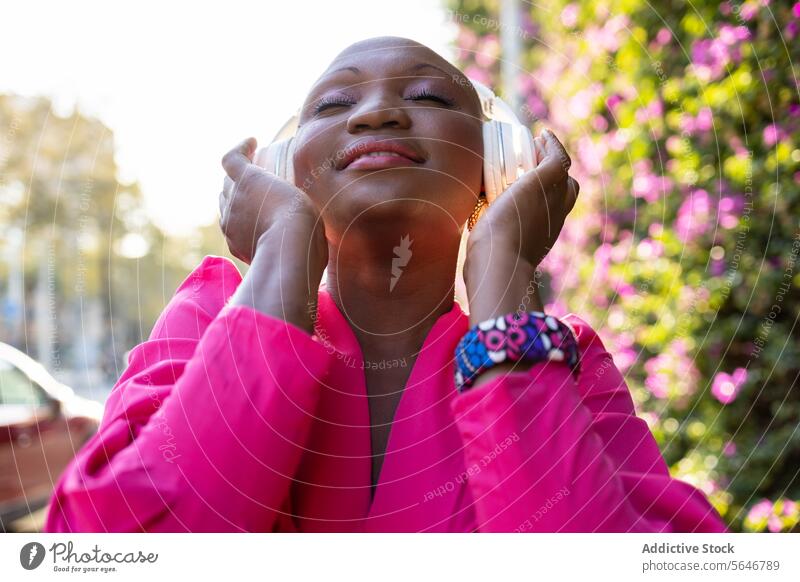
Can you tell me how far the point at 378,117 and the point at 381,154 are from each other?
0.14ft

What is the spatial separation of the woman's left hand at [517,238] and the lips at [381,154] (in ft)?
0.34

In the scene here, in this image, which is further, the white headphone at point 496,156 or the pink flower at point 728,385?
the pink flower at point 728,385

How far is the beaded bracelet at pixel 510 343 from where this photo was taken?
76 cm

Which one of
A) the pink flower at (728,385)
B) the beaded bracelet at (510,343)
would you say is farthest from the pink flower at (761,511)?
the beaded bracelet at (510,343)

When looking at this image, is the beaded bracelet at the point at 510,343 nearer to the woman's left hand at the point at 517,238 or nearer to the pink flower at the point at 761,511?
the woman's left hand at the point at 517,238

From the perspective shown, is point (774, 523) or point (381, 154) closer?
point (381, 154)

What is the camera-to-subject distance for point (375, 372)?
35.6 inches

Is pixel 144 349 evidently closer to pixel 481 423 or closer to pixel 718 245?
pixel 481 423

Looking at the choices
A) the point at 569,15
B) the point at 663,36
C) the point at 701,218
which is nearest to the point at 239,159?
the point at 701,218

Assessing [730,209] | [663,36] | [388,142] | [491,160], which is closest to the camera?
[388,142]

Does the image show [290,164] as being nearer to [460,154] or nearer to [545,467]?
[460,154]

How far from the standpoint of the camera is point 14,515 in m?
3.13

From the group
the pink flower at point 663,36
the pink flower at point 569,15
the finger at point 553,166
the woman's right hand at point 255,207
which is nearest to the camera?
the woman's right hand at point 255,207

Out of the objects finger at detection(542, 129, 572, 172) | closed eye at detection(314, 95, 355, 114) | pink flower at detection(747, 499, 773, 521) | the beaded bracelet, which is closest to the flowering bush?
pink flower at detection(747, 499, 773, 521)
